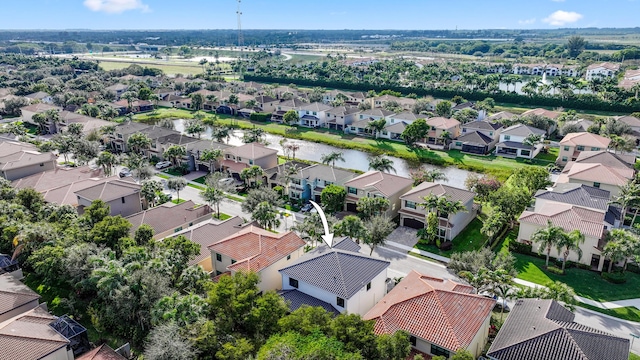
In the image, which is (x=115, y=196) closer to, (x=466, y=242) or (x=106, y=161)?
(x=106, y=161)

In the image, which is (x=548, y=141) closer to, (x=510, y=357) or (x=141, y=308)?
(x=510, y=357)

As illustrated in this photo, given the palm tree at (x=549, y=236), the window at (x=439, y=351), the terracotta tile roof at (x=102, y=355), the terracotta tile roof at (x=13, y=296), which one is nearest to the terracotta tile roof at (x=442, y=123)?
the palm tree at (x=549, y=236)

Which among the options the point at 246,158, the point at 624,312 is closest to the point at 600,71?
the point at 246,158

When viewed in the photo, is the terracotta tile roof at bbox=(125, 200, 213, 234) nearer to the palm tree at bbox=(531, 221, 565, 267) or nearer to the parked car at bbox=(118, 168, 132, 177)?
the parked car at bbox=(118, 168, 132, 177)

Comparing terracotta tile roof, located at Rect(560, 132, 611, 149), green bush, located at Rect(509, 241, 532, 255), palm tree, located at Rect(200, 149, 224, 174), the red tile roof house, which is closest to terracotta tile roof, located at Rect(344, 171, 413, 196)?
green bush, located at Rect(509, 241, 532, 255)

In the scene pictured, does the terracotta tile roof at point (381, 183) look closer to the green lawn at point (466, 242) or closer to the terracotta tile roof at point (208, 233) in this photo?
the green lawn at point (466, 242)

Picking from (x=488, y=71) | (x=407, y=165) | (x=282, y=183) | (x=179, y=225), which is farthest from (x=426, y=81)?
(x=179, y=225)
